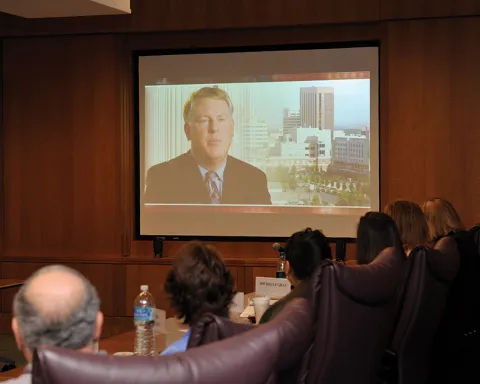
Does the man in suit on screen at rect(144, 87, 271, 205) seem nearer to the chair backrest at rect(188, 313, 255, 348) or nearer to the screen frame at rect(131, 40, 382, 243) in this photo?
the screen frame at rect(131, 40, 382, 243)

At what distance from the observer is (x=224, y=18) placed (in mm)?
7367

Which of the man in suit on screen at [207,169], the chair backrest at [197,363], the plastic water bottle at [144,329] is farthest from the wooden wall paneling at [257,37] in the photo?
the chair backrest at [197,363]

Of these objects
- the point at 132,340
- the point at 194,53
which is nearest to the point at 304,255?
the point at 132,340

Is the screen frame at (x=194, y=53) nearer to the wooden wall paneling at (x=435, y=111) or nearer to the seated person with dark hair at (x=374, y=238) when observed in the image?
the wooden wall paneling at (x=435, y=111)

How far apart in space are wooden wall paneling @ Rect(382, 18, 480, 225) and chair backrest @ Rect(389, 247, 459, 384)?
3344mm

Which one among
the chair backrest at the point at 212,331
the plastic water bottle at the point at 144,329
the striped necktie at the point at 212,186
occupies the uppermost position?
the striped necktie at the point at 212,186

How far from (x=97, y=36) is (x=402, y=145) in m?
3.24

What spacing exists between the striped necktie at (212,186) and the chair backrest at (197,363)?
604 centimetres

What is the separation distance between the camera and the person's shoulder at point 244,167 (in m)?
7.63

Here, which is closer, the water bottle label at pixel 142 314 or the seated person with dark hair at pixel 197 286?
the seated person with dark hair at pixel 197 286

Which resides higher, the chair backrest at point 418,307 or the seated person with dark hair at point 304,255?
the seated person with dark hair at point 304,255

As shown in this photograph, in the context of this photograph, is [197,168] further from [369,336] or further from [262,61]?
[369,336]

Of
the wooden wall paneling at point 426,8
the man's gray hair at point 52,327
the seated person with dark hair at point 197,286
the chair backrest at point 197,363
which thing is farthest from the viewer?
the wooden wall paneling at point 426,8

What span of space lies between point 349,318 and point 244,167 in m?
5.07
